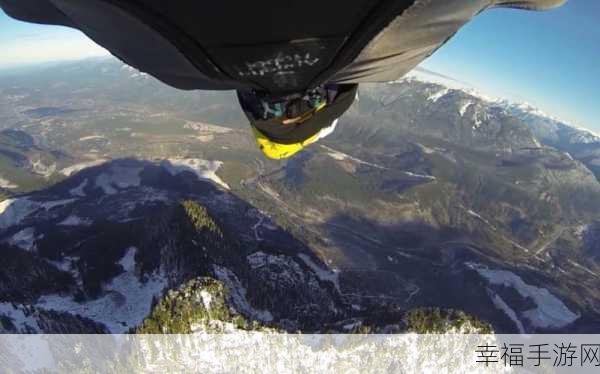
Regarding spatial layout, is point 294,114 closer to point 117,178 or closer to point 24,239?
point 24,239

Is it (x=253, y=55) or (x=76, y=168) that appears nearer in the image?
(x=253, y=55)

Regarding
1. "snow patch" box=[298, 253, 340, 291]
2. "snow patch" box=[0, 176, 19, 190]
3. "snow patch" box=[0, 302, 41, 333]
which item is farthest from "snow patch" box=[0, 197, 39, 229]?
"snow patch" box=[298, 253, 340, 291]

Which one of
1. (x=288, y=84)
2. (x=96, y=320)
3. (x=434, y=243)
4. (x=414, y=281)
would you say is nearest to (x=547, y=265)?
(x=434, y=243)

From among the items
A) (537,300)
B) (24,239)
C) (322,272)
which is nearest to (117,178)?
(24,239)

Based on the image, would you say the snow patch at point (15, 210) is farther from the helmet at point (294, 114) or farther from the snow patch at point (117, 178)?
the helmet at point (294, 114)

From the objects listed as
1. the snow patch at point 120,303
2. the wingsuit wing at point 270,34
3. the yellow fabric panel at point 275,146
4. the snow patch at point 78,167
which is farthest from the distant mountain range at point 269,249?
the wingsuit wing at point 270,34

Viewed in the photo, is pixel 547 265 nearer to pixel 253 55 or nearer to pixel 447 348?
pixel 447 348
